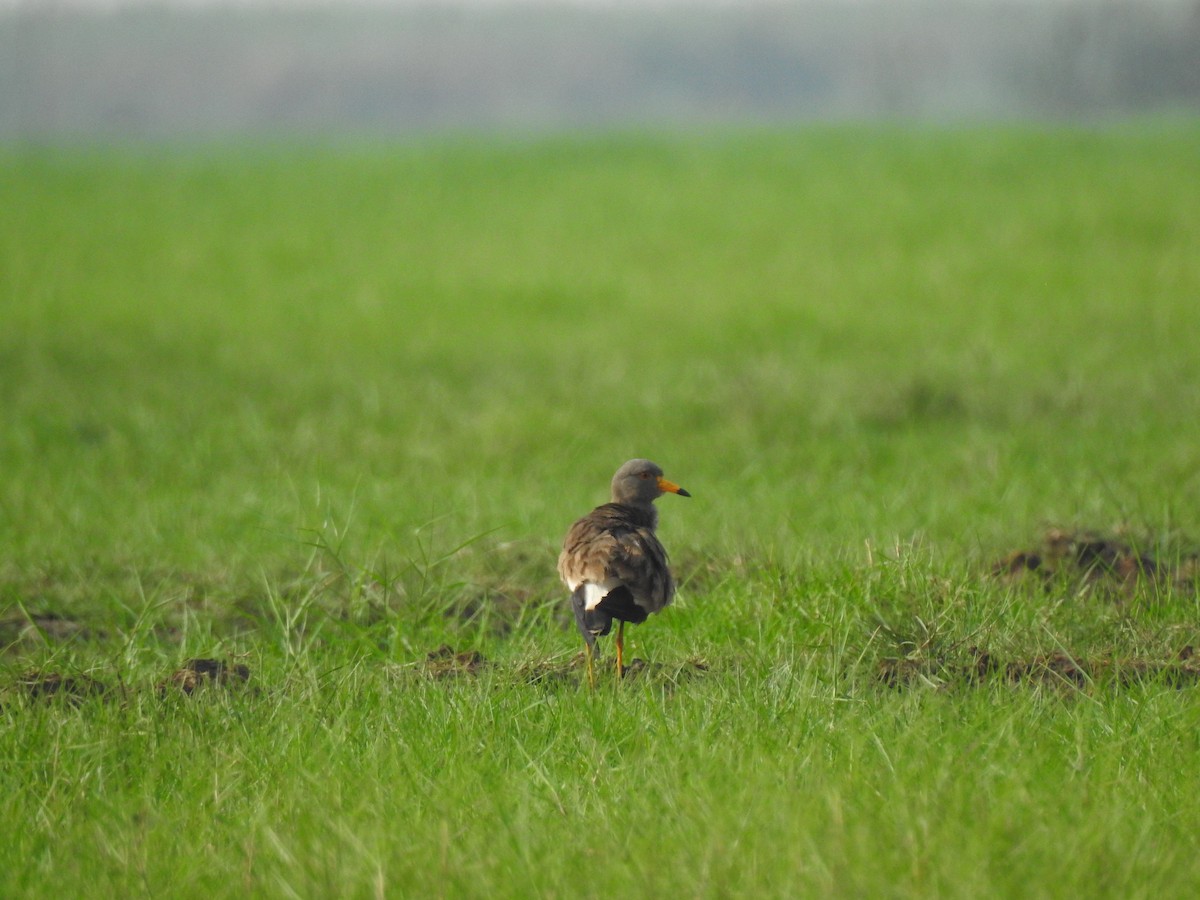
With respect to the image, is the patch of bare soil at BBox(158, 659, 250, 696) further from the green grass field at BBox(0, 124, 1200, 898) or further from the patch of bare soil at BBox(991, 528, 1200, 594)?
the patch of bare soil at BBox(991, 528, 1200, 594)

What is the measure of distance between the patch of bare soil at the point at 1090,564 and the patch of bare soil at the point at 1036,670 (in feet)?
2.14

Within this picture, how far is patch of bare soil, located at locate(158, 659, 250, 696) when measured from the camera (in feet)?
13.6

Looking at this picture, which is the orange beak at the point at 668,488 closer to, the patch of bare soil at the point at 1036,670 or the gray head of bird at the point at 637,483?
the gray head of bird at the point at 637,483

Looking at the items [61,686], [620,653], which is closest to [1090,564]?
[620,653]

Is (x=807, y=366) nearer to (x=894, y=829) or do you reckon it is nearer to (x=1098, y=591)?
(x=1098, y=591)

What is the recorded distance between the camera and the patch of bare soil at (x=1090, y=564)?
4.88m

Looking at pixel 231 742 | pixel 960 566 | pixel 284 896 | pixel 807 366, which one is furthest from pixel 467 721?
pixel 807 366

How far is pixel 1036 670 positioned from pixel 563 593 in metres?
1.76

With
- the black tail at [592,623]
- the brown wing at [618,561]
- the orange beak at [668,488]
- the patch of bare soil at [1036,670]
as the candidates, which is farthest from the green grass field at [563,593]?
the orange beak at [668,488]

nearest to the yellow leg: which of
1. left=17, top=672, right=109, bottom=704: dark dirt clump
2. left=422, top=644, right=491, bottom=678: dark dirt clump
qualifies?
left=422, top=644, right=491, bottom=678: dark dirt clump

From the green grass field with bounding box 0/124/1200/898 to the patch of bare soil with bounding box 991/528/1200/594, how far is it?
0.07 ft

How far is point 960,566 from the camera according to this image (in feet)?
15.3

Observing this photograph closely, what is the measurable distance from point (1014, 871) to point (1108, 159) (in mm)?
20728

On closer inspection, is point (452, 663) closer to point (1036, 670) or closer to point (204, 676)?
point (204, 676)
